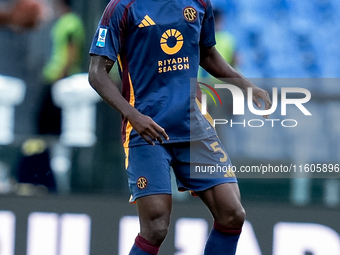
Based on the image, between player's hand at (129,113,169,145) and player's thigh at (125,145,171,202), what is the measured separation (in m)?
0.17

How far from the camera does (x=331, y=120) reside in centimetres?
522

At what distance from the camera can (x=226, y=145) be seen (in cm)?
510

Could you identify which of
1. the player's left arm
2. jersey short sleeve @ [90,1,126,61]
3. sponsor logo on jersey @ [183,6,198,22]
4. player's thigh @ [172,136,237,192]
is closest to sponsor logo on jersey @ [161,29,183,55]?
sponsor logo on jersey @ [183,6,198,22]

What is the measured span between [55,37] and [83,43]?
259 millimetres

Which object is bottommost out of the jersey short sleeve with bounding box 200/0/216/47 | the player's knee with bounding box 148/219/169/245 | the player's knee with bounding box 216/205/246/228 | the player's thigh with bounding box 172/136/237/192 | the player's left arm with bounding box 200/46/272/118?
the player's knee with bounding box 148/219/169/245

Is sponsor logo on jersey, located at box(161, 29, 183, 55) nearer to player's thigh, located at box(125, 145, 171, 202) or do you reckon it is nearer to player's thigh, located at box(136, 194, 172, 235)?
player's thigh, located at box(125, 145, 171, 202)

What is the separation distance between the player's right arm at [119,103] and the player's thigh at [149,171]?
11 centimetres

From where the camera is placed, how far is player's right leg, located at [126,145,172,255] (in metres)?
3.08

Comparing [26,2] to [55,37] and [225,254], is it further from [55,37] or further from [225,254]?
[225,254]

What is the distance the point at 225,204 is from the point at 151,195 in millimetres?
403

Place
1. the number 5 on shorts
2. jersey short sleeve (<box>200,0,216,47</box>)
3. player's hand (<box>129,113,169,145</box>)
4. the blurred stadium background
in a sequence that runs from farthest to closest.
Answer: the blurred stadium background → jersey short sleeve (<box>200,0,216,47</box>) → the number 5 on shorts → player's hand (<box>129,113,169,145</box>)

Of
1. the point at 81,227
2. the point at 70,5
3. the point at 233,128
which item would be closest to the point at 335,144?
the point at 233,128

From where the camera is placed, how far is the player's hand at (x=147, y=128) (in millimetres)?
2938

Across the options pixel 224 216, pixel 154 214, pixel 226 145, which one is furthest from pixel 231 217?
pixel 226 145
